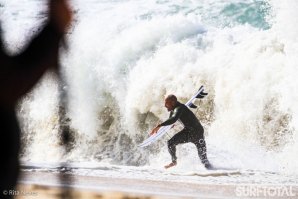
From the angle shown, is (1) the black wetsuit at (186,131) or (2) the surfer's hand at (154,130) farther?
(2) the surfer's hand at (154,130)

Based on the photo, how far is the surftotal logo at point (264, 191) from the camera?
2752 millimetres

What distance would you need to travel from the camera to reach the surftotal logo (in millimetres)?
2752

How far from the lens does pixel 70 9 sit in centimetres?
58

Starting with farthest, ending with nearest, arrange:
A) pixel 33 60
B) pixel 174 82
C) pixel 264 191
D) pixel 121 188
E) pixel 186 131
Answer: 1. pixel 174 82
2. pixel 186 131
3. pixel 121 188
4. pixel 264 191
5. pixel 33 60

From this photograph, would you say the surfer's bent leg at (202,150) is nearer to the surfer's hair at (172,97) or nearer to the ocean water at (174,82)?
the ocean water at (174,82)

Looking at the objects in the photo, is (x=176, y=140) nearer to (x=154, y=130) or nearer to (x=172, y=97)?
(x=154, y=130)

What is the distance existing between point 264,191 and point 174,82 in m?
1.09

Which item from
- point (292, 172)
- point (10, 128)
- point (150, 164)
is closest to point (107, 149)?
point (150, 164)

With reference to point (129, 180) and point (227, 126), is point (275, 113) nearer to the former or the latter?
point (227, 126)

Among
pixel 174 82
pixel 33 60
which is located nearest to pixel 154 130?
pixel 174 82

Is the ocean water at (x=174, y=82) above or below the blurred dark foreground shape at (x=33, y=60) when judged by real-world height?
below

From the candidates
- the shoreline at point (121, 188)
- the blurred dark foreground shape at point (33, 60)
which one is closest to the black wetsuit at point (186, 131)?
the shoreline at point (121, 188)

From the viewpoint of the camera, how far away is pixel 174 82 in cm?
339

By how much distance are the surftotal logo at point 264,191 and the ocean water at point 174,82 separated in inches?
4.8
